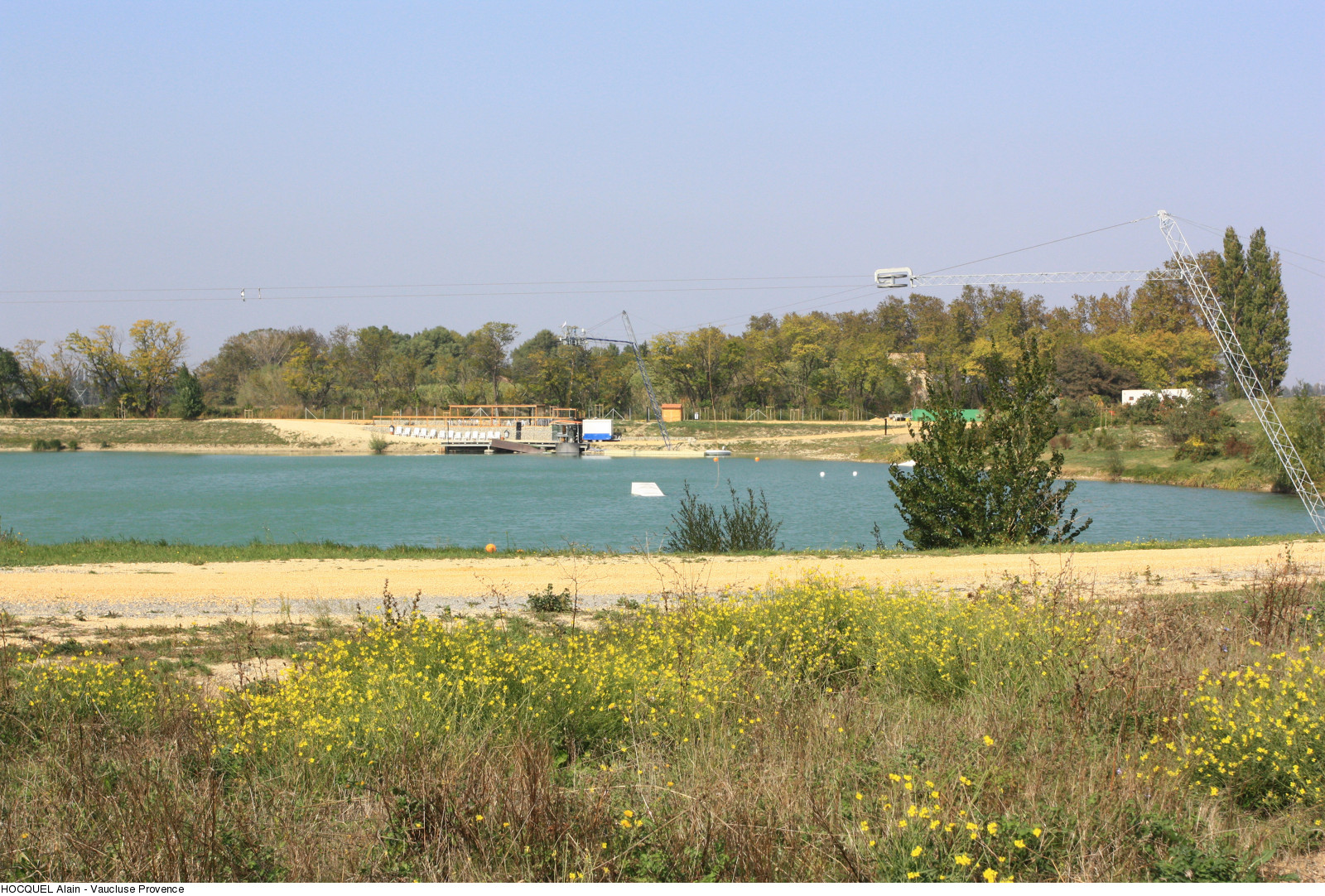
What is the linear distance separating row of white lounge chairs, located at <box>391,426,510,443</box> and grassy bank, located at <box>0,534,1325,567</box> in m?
84.0

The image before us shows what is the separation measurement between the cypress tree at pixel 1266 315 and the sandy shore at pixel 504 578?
64300 millimetres

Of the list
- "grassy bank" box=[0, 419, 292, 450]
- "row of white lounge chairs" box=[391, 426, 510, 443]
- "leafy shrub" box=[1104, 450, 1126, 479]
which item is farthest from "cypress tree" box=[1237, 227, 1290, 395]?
"grassy bank" box=[0, 419, 292, 450]

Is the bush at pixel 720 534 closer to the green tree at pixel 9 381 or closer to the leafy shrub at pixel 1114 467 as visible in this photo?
the leafy shrub at pixel 1114 467

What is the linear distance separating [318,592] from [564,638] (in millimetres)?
6576

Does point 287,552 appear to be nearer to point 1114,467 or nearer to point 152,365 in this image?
point 1114,467

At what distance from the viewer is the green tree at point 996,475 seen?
20.5m

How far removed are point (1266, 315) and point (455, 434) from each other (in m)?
77.2

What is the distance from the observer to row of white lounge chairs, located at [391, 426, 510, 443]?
105 m

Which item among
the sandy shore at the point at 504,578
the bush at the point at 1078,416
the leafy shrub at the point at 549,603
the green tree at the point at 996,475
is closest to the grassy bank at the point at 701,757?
the leafy shrub at the point at 549,603

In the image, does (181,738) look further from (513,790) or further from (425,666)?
(513,790)

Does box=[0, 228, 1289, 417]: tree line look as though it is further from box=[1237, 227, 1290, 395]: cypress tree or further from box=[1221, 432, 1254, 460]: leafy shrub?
box=[1221, 432, 1254, 460]: leafy shrub

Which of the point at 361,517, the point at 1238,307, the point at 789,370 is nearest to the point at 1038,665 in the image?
the point at 361,517

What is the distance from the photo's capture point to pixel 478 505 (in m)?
42.3

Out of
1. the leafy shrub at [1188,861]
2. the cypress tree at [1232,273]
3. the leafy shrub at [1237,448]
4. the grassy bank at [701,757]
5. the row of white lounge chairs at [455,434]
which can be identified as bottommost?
the leafy shrub at [1188,861]
